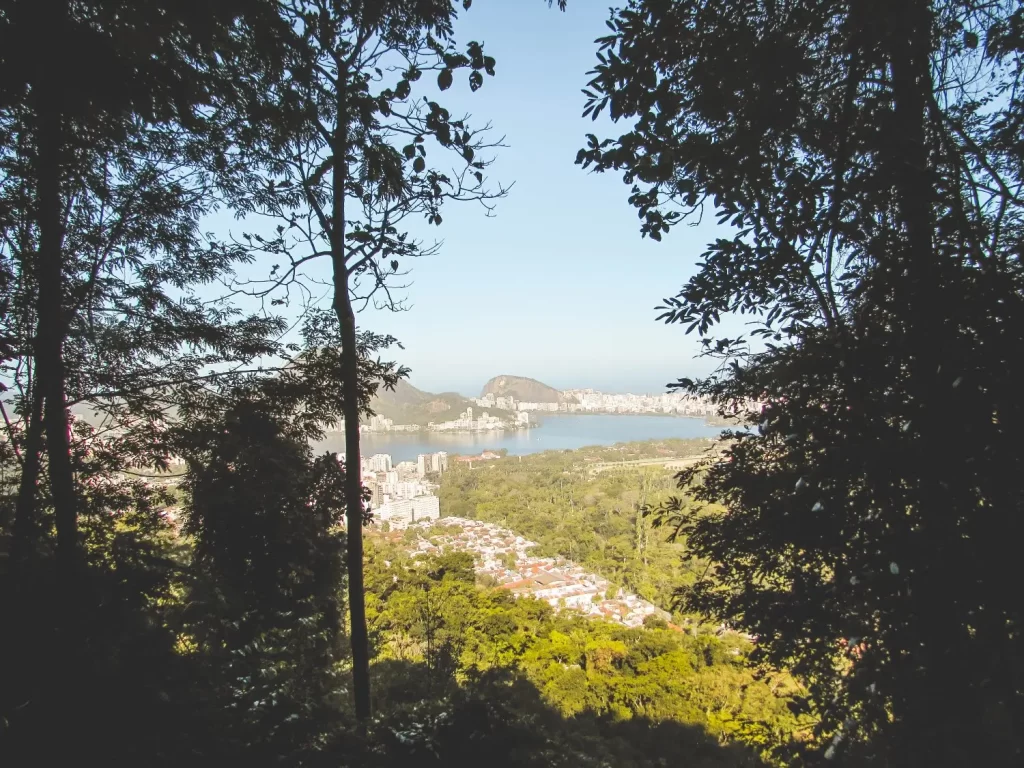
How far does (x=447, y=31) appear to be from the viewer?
227 centimetres

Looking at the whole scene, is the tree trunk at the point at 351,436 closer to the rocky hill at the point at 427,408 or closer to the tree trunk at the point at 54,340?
the tree trunk at the point at 54,340

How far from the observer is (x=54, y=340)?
2.11 m

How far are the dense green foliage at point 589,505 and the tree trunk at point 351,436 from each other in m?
8.93

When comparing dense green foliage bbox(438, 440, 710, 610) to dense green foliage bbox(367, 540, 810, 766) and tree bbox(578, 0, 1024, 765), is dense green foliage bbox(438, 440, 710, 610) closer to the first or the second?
dense green foliage bbox(367, 540, 810, 766)

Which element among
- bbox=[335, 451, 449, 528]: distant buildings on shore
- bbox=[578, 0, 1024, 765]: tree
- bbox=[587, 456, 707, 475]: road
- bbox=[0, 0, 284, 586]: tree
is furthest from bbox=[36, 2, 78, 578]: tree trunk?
bbox=[587, 456, 707, 475]: road

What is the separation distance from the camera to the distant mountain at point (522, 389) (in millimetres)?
48250

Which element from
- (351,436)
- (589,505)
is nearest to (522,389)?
(589,505)

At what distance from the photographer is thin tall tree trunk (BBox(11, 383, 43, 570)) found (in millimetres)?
2234

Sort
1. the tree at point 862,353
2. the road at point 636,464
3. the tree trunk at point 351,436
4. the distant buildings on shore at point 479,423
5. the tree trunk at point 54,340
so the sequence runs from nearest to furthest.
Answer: the tree at point 862,353 < the tree trunk at point 54,340 < the tree trunk at point 351,436 < the road at point 636,464 < the distant buildings on shore at point 479,423

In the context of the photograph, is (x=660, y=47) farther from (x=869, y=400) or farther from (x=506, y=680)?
(x=506, y=680)

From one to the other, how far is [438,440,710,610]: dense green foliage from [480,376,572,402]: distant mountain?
18.4 meters

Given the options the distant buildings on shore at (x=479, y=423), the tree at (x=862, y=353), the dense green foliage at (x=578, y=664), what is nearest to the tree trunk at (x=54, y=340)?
the tree at (x=862, y=353)

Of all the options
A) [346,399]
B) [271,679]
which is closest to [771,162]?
[346,399]

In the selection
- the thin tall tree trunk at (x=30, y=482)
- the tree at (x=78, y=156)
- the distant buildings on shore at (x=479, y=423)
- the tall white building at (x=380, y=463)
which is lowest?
the tall white building at (x=380, y=463)
